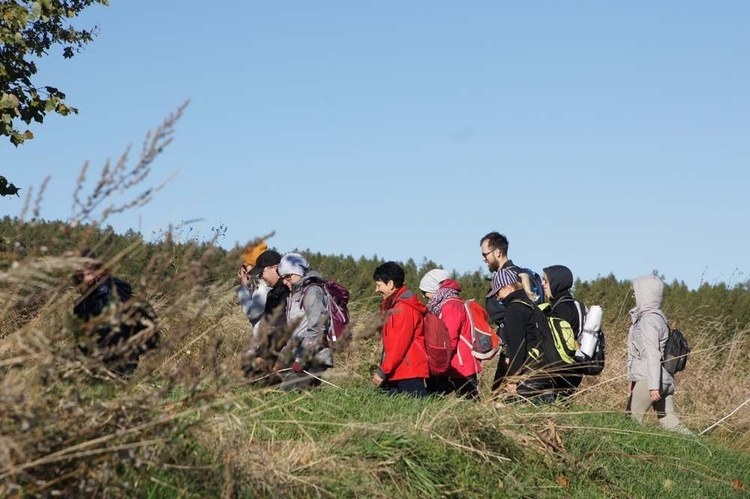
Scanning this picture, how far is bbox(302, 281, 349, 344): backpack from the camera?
8.67 meters

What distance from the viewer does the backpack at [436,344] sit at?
9312 millimetres

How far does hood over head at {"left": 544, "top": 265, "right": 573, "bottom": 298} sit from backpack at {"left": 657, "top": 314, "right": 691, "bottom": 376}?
104 cm

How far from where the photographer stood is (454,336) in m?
9.73

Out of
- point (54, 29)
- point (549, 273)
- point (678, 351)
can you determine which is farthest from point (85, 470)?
point (54, 29)

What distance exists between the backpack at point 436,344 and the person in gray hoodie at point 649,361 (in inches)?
84.7

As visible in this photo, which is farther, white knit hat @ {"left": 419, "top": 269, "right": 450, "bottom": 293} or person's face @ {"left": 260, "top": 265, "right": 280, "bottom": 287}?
white knit hat @ {"left": 419, "top": 269, "right": 450, "bottom": 293}

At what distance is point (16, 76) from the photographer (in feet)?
34.4

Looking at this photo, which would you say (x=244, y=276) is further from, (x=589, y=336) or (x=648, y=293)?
(x=648, y=293)

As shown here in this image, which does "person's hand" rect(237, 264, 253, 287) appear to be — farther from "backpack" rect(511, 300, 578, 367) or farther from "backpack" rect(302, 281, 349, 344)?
"backpack" rect(511, 300, 578, 367)

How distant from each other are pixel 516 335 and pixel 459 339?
562 mm

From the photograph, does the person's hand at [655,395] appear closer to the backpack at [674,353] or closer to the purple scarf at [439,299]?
the backpack at [674,353]

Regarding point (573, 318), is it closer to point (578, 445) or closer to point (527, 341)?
point (527, 341)

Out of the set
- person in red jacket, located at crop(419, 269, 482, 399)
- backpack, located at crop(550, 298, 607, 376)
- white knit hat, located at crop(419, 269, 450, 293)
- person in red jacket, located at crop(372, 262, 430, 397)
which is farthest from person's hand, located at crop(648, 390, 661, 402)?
person in red jacket, located at crop(372, 262, 430, 397)

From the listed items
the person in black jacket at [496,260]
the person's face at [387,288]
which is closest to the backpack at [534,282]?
the person in black jacket at [496,260]
